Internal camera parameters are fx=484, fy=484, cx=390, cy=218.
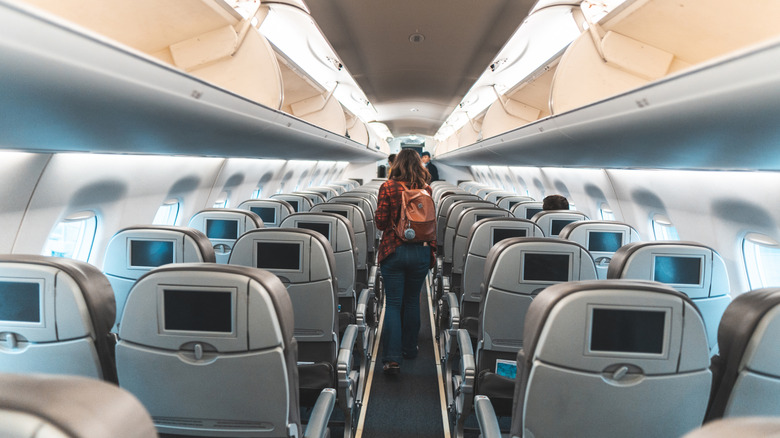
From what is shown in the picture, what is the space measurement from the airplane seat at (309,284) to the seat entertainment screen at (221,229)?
1.52m

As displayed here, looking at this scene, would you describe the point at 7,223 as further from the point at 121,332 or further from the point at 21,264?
the point at 121,332

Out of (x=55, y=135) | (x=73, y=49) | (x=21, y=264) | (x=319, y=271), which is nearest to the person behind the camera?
(x=73, y=49)

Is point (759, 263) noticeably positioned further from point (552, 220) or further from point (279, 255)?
point (279, 255)

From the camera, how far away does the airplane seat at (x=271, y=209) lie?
6.47 meters

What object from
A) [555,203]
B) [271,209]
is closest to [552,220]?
[555,203]

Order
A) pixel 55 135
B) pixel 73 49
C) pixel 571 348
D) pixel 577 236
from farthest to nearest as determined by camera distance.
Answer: pixel 577 236, pixel 55 135, pixel 571 348, pixel 73 49

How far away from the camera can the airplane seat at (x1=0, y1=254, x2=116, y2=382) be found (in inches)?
71.9

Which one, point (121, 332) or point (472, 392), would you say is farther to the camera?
point (472, 392)

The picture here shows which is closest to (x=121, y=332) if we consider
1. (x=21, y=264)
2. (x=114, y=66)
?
(x=21, y=264)

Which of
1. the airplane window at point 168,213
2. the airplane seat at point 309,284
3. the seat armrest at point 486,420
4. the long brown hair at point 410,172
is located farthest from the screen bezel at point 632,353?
the airplane window at point 168,213

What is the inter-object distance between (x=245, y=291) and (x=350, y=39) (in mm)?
3085

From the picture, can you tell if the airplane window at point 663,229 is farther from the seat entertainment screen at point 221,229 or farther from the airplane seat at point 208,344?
the airplane seat at point 208,344

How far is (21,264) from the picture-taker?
184 cm

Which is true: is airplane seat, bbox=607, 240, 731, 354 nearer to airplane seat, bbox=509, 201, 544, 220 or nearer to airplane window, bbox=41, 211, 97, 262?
airplane seat, bbox=509, 201, 544, 220
